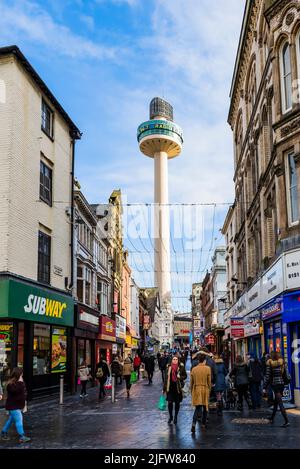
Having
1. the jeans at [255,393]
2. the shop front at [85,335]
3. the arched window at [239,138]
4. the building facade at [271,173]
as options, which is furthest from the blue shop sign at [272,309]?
the arched window at [239,138]

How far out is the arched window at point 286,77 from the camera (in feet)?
64.5

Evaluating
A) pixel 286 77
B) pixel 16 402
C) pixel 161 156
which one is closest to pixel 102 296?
pixel 286 77

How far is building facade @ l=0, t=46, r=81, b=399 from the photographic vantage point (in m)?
20.4

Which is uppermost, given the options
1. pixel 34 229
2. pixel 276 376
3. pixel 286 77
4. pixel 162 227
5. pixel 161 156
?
pixel 161 156

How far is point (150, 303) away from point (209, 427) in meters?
95.9

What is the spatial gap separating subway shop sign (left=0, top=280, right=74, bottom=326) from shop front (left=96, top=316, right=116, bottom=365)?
9320mm

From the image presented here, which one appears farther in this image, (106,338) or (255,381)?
(106,338)

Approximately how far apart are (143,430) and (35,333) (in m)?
10.6

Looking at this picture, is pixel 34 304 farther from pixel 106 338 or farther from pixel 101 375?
pixel 106 338

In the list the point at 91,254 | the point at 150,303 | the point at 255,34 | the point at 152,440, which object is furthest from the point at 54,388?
the point at 150,303

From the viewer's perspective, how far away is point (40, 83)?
948 inches

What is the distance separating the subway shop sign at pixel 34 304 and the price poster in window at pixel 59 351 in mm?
577

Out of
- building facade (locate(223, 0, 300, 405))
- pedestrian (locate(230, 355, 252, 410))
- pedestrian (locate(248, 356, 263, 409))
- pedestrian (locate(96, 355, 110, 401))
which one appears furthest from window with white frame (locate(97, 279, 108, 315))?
pedestrian (locate(230, 355, 252, 410))

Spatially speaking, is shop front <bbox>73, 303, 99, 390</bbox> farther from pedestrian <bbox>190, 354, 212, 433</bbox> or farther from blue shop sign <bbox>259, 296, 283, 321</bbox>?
pedestrian <bbox>190, 354, 212, 433</bbox>
